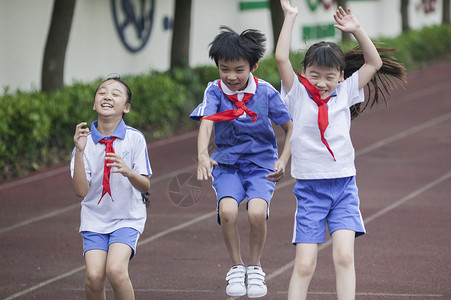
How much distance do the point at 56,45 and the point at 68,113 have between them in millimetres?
1279

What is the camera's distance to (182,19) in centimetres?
1606

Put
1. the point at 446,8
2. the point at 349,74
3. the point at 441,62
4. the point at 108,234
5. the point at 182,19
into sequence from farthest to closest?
the point at 446,8 < the point at 441,62 < the point at 182,19 < the point at 349,74 < the point at 108,234

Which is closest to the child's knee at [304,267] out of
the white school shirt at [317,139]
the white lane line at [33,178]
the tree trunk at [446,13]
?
the white school shirt at [317,139]

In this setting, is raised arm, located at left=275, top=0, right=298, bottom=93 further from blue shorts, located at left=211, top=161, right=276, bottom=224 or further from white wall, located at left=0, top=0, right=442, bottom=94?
white wall, located at left=0, top=0, right=442, bottom=94

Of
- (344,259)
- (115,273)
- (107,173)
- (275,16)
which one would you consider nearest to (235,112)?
(107,173)

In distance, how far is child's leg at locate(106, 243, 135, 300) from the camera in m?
4.64

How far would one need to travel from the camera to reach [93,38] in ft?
50.5

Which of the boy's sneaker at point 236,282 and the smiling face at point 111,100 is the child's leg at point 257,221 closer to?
the boy's sneaker at point 236,282

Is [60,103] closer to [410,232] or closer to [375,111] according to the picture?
[410,232]

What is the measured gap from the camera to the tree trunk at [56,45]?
1267 centimetres

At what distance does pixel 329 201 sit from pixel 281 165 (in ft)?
1.29

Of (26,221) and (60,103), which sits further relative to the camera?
(60,103)

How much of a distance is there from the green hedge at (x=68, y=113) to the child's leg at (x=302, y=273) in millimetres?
6725

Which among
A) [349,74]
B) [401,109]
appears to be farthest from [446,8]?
[349,74]
